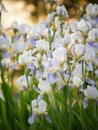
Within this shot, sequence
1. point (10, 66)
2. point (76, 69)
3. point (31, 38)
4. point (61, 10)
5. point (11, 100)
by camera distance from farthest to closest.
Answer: point (10, 66)
point (31, 38)
point (61, 10)
point (11, 100)
point (76, 69)

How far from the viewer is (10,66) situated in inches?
136

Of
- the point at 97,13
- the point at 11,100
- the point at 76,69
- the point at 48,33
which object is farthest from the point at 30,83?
the point at 97,13

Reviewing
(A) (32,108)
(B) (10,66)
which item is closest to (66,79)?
(A) (32,108)

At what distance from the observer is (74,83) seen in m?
2.09

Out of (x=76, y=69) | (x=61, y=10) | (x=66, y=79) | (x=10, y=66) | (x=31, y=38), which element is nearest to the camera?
(x=66, y=79)

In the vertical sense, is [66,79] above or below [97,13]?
below

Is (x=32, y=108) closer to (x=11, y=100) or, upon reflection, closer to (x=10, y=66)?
(x=11, y=100)

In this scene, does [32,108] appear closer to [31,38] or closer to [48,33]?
[48,33]

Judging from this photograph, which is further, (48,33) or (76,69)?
(48,33)

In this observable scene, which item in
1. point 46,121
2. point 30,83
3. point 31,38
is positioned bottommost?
point 46,121

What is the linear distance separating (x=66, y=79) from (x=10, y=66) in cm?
150

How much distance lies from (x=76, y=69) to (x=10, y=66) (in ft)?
4.57

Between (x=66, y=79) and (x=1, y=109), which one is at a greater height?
(x=66, y=79)

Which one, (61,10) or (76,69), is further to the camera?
(61,10)
